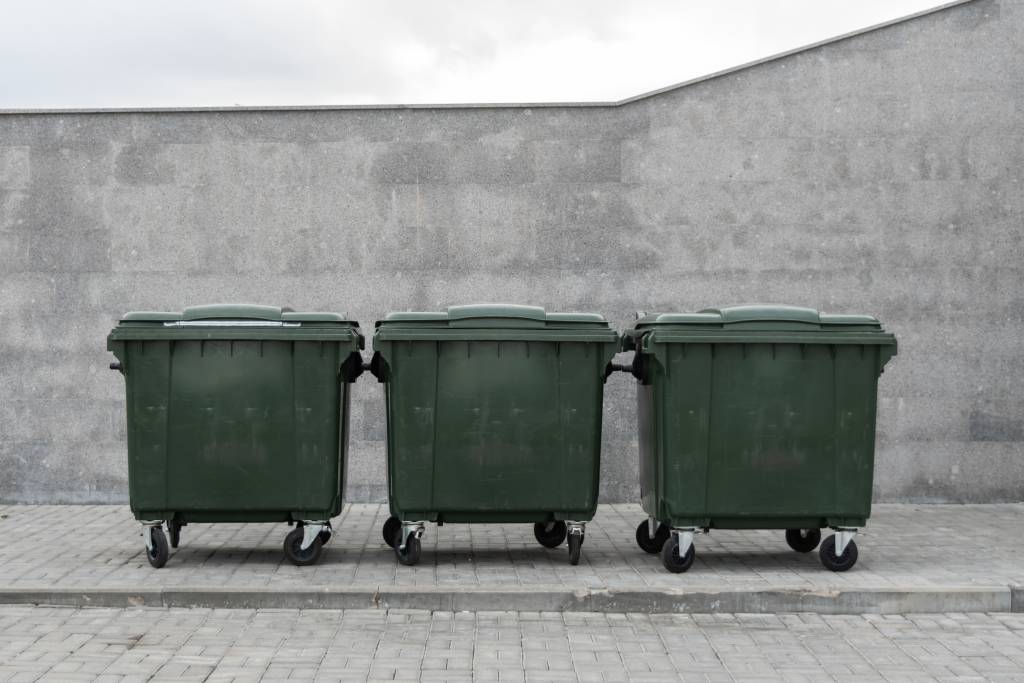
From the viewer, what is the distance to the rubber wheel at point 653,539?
7.94 meters

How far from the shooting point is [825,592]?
669 centimetres

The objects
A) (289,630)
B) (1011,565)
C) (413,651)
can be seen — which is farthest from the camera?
(1011,565)

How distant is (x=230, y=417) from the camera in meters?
7.48

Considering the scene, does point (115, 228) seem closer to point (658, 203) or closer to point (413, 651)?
point (658, 203)

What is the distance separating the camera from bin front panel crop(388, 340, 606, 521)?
294 inches

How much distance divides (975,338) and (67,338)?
7536 mm

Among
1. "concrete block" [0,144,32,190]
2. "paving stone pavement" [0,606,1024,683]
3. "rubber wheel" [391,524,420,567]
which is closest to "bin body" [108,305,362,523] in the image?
"rubber wheel" [391,524,420,567]

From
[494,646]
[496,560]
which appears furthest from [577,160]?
[494,646]

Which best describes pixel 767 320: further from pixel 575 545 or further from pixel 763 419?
pixel 575 545

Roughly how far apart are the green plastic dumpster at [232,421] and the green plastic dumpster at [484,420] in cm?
43

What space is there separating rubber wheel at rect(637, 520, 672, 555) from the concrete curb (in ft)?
4.08

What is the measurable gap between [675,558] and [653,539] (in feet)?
2.31

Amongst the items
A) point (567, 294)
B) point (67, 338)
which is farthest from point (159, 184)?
point (567, 294)

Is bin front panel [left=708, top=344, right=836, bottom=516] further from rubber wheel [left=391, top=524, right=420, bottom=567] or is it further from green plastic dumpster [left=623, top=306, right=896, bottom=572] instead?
rubber wheel [left=391, top=524, right=420, bottom=567]
